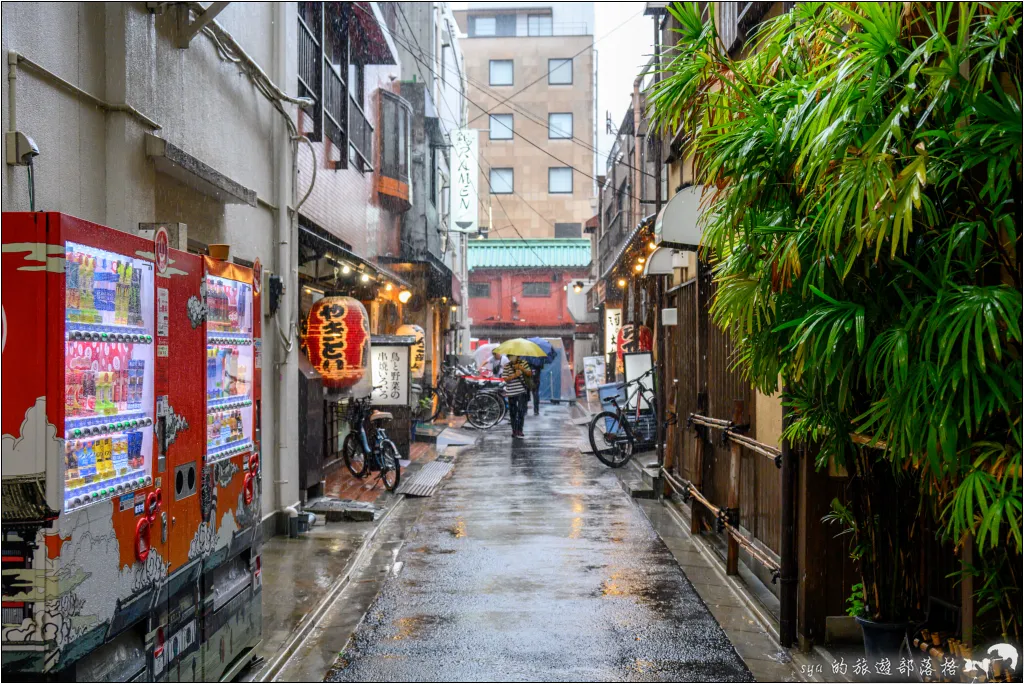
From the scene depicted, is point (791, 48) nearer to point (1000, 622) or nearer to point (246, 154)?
point (1000, 622)

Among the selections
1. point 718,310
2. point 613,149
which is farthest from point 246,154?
point 613,149

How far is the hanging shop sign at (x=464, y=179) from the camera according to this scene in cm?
3250

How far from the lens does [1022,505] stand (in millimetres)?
3754

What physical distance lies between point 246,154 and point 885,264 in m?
8.06

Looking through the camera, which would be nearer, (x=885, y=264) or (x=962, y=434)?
(x=962, y=434)

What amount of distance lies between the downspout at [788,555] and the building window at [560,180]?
53.9 meters

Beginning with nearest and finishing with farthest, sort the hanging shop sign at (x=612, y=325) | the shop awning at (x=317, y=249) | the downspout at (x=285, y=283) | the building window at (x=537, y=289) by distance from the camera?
the downspout at (x=285, y=283) → the shop awning at (x=317, y=249) → the hanging shop sign at (x=612, y=325) → the building window at (x=537, y=289)

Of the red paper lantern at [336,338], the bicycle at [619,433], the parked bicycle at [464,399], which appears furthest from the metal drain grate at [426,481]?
the parked bicycle at [464,399]

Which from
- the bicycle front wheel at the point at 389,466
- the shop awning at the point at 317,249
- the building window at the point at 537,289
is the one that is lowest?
the bicycle front wheel at the point at 389,466

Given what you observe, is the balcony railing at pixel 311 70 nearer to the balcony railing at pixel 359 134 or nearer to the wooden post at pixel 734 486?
the balcony railing at pixel 359 134

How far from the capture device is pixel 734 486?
33.7 ft

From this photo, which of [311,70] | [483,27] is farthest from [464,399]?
[483,27]

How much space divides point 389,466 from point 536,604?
23.9 feet

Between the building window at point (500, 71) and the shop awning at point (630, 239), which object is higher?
the building window at point (500, 71)
